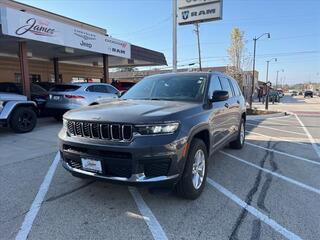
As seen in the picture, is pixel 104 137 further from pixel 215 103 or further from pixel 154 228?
pixel 215 103

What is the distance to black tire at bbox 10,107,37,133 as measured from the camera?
29.4 ft

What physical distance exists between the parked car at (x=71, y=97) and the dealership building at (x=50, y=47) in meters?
1.50

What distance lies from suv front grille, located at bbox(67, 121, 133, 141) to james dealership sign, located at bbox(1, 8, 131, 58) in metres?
7.90

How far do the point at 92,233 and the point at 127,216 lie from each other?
1.76ft

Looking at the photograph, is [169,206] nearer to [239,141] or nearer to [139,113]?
[139,113]

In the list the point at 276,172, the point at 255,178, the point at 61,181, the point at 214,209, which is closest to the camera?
the point at 214,209

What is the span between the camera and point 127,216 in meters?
3.64

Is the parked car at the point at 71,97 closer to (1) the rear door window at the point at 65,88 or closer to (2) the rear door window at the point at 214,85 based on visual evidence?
(1) the rear door window at the point at 65,88

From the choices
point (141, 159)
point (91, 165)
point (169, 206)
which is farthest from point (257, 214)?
point (91, 165)

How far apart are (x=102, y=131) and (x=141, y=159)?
66cm

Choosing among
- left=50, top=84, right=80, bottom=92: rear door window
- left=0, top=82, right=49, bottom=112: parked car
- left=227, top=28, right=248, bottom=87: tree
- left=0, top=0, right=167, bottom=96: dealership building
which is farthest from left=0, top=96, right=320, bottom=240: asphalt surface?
left=227, top=28, right=248, bottom=87: tree

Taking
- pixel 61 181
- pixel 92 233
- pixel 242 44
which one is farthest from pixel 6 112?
pixel 242 44

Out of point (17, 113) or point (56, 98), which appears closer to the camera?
point (17, 113)

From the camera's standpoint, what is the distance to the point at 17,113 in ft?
29.6
